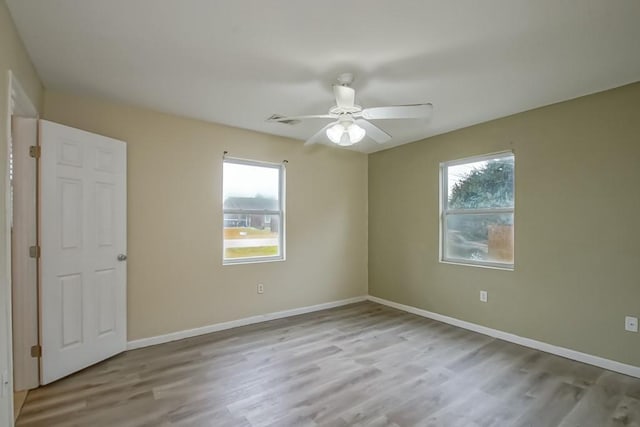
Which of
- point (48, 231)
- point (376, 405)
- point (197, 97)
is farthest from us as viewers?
point (197, 97)

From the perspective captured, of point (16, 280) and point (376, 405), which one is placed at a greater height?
point (16, 280)

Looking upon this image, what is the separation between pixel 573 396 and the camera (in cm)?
232

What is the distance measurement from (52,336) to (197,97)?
2.27 metres

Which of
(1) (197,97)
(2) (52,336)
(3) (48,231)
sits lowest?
(2) (52,336)

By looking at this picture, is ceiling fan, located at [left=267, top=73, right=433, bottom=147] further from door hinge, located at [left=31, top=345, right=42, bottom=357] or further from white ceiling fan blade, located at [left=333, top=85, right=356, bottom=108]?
door hinge, located at [left=31, top=345, right=42, bottom=357]

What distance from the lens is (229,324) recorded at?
376 centimetres

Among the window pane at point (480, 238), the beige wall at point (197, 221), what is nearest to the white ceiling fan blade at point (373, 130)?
the beige wall at point (197, 221)

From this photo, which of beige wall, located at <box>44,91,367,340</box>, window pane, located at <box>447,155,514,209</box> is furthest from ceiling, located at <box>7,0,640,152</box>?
window pane, located at <box>447,155,514,209</box>

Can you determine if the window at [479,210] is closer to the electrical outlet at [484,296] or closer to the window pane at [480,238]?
the window pane at [480,238]

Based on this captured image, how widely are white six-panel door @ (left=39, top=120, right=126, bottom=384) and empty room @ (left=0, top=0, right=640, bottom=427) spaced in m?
0.02

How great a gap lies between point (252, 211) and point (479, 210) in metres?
2.73

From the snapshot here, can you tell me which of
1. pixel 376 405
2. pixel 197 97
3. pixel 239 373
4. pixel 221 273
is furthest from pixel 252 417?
pixel 197 97

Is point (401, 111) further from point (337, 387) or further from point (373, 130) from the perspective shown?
point (337, 387)

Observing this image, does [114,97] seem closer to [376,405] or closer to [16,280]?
[16,280]
